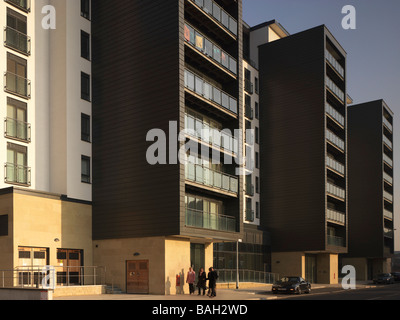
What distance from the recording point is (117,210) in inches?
1302

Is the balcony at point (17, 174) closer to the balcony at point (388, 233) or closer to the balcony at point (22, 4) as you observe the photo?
the balcony at point (22, 4)

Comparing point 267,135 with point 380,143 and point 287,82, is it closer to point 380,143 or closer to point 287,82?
point 287,82

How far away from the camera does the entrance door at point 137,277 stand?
31.3 m

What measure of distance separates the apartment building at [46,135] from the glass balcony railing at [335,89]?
27.3 m

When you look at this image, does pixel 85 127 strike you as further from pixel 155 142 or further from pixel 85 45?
pixel 155 142

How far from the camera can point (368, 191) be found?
70.3 metres

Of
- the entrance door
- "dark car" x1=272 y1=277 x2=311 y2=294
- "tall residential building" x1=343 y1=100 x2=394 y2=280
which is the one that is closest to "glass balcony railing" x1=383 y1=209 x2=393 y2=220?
"tall residential building" x1=343 y1=100 x2=394 y2=280

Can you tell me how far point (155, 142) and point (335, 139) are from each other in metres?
28.9

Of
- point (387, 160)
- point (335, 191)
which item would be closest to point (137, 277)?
point (335, 191)

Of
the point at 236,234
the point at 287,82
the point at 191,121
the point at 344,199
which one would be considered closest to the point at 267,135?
the point at 287,82

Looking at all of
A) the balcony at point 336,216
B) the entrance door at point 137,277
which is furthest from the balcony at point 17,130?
the balcony at point 336,216

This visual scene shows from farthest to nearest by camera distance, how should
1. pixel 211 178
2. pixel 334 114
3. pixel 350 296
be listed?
1. pixel 334 114
2. pixel 211 178
3. pixel 350 296

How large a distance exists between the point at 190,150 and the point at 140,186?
469cm

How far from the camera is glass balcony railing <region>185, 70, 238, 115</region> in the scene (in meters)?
33.1
